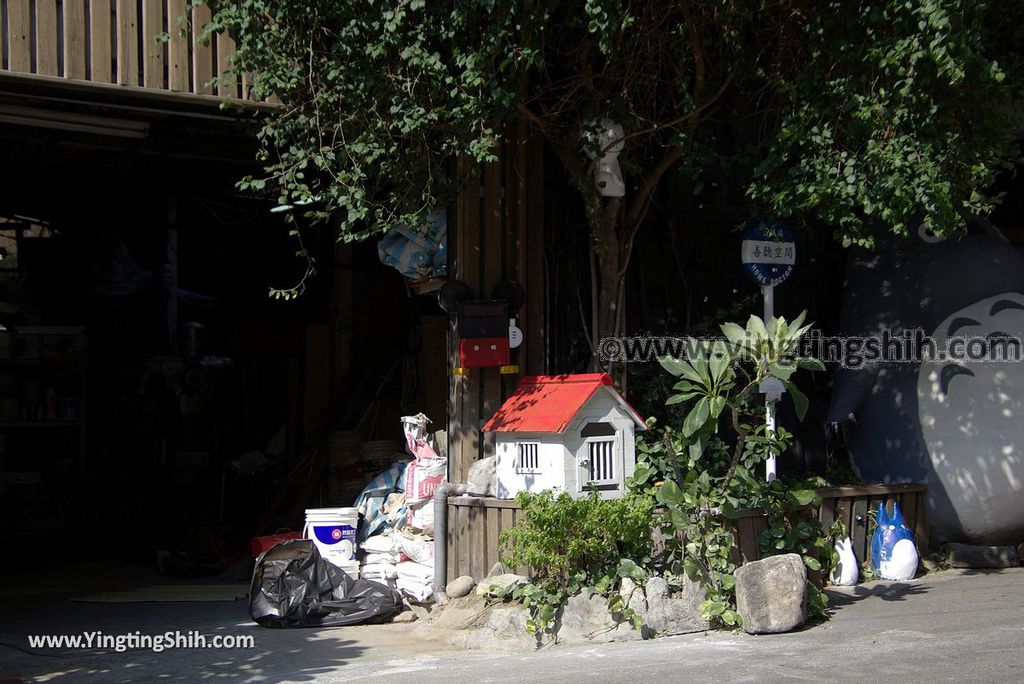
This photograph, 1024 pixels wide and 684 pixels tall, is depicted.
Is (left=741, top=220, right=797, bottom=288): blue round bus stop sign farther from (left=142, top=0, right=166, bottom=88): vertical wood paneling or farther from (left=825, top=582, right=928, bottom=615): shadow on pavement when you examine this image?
(left=142, top=0, right=166, bottom=88): vertical wood paneling

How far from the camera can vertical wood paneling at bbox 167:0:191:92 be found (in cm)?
866

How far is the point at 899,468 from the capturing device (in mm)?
9672

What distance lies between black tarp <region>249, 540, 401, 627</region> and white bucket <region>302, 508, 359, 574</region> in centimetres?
51

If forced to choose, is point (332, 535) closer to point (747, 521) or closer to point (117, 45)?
point (747, 521)

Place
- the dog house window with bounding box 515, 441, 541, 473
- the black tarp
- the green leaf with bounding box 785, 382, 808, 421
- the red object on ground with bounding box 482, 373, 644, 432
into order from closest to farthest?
1. the green leaf with bounding box 785, 382, 808, 421
2. the red object on ground with bounding box 482, 373, 644, 432
3. the dog house window with bounding box 515, 441, 541, 473
4. the black tarp

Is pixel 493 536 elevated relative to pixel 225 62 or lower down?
lower down

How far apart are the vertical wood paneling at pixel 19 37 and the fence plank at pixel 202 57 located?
1265 millimetres

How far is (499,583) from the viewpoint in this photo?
782cm

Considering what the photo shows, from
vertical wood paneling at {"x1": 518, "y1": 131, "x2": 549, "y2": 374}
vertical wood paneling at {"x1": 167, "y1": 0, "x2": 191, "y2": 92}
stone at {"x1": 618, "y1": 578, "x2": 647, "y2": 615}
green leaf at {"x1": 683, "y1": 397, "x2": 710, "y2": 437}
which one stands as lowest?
stone at {"x1": 618, "y1": 578, "x2": 647, "y2": 615}

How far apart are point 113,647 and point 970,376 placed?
7648 millimetres

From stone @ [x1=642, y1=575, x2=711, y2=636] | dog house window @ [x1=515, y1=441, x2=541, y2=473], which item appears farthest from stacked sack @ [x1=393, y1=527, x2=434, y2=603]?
stone @ [x1=642, y1=575, x2=711, y2=636]

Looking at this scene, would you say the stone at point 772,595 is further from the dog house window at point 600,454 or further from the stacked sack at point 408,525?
the stacked sack at point 408,525

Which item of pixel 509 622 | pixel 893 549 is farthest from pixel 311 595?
pixel 893 549

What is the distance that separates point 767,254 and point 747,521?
100 inches
